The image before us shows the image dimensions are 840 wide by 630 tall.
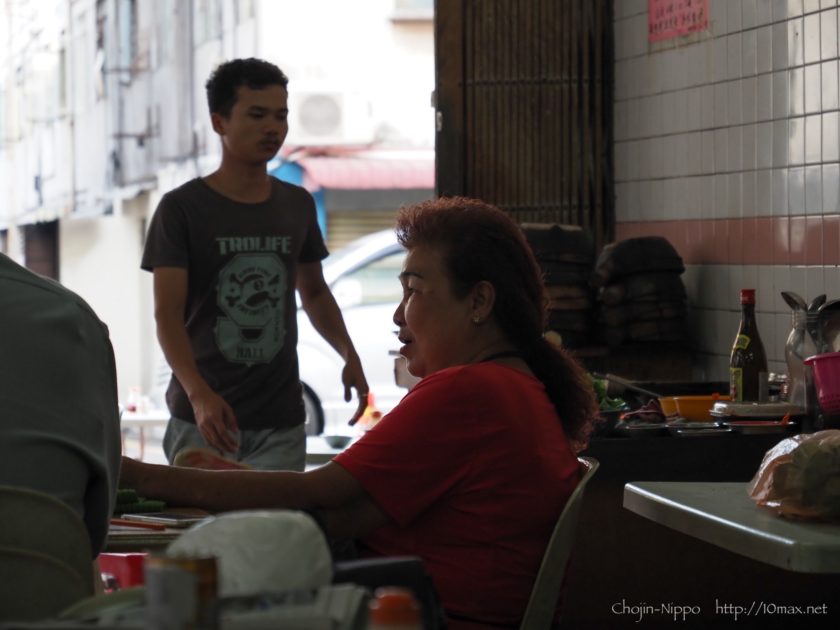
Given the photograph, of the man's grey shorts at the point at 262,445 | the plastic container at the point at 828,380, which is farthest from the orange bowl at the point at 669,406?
the man's grey shorts at the point at 262,445

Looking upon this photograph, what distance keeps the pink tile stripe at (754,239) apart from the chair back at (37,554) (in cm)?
274

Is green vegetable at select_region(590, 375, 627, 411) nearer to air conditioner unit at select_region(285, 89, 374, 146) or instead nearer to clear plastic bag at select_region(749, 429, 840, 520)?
clear plastic bag at select_region(749, 429, 840, 520)

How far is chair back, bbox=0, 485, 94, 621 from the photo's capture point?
1.64 metres

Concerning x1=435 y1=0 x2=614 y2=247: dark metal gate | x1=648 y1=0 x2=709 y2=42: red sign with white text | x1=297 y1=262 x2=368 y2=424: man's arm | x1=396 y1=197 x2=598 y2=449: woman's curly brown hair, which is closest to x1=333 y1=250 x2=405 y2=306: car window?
x1=435 y1=0 x2=614 y2=247: dark metal gate

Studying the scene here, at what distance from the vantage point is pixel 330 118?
1323cm

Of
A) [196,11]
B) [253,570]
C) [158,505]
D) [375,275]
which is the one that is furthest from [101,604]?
[196,11]

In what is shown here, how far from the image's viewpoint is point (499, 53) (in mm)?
5328

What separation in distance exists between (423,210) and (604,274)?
2199mm

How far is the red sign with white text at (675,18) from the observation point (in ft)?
15.6

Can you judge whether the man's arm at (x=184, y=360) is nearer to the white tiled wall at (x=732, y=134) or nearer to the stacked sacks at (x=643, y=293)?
the stacked sacks at (x=643, y=293)

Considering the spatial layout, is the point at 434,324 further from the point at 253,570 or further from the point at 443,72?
the point at 443,72

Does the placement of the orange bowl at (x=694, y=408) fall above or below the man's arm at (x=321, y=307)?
below

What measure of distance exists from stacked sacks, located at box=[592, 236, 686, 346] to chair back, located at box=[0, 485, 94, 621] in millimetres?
3119

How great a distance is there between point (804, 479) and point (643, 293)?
236 centimetres
